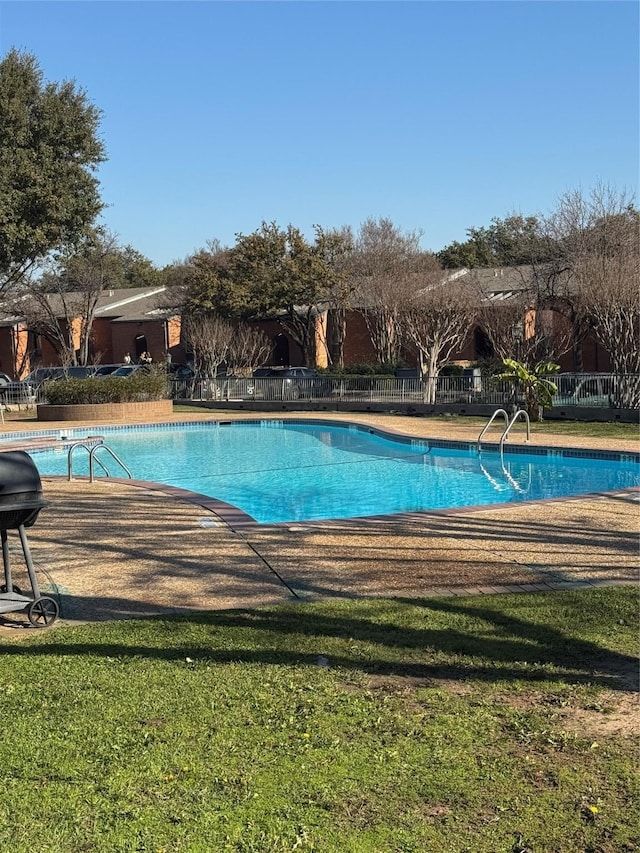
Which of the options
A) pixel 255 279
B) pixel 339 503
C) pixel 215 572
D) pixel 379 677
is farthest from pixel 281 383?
pixel 379 677

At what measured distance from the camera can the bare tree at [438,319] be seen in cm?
2962

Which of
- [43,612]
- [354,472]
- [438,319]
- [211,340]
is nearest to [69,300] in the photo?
[211,340]

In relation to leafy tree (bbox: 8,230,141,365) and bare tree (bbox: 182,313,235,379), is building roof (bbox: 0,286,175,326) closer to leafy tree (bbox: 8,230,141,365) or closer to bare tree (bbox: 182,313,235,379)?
leafy tree (bbox: 8,230,141,365)

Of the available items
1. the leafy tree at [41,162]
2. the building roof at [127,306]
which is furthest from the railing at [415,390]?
the building roof at [127,306]

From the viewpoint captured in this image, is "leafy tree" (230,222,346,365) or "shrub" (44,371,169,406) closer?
"shrub" (44,371,169,406)

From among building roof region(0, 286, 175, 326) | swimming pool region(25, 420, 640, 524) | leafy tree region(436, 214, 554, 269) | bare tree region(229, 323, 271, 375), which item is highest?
leafy tree region(436, 214, 554, 269)

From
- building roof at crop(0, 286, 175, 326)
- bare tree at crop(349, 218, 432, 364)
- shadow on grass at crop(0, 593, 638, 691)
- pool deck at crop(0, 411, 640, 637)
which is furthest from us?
building roof at crop(0, 286, 175, 326)

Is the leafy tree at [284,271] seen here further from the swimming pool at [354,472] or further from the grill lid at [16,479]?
the grill lid at [16,479]

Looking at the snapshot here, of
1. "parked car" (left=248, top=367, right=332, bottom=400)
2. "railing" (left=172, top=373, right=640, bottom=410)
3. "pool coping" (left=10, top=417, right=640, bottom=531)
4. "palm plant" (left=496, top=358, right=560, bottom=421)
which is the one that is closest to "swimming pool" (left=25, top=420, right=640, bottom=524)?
"pool coping" (left=10, top=417, right=640, bottom=531)

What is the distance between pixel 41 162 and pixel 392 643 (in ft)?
79.9

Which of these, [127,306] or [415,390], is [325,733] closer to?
[415,390]

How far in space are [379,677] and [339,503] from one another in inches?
342

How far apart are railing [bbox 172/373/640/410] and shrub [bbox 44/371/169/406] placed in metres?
5.70

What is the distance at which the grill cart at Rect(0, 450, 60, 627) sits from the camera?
5.30 meters
